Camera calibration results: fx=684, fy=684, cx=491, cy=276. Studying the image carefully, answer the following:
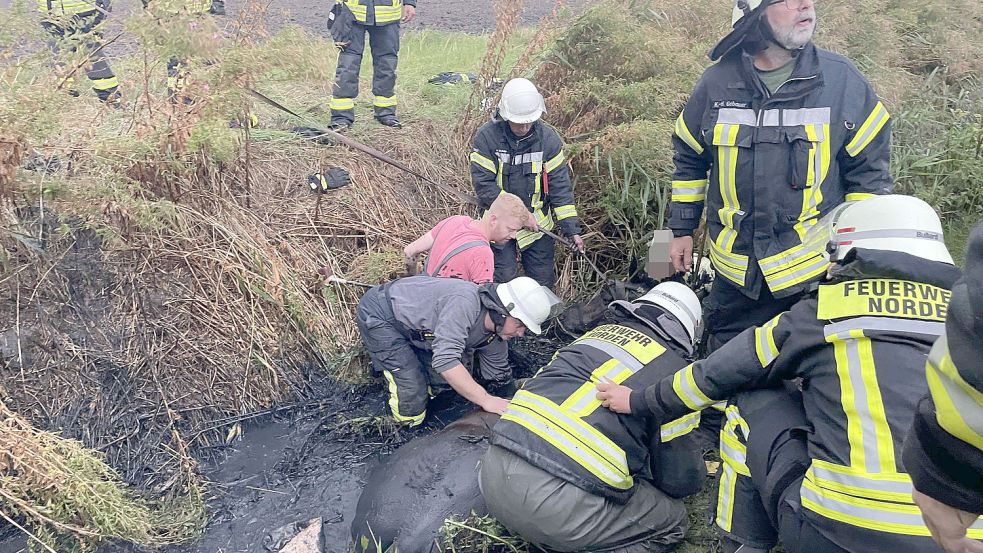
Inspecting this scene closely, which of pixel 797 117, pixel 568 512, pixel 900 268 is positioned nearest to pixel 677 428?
pixel 568 512

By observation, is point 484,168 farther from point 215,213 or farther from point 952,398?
point 952,398

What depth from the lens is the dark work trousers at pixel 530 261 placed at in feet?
15.4

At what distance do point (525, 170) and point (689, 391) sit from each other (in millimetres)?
2426

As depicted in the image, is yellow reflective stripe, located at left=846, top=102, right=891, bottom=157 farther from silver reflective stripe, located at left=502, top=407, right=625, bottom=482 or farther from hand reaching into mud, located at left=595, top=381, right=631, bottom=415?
silver reflective stripe, located at left=502, top=407, right=625, bottom=482

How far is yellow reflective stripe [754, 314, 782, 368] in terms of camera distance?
2.25 meters

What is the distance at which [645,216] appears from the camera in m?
4.62

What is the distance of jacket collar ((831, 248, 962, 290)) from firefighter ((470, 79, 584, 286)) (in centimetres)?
254

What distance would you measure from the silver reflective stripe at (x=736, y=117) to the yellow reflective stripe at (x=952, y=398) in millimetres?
2065

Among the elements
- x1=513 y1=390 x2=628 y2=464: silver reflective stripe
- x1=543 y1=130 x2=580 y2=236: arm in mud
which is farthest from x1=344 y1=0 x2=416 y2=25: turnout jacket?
x1=513 y1=390 x2=628 y2=464: silver reflective stripe

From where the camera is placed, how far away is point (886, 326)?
1.96m

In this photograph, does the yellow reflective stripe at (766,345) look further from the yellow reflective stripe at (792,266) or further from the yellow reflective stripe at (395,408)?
the yellow reflective stripe at (395,408)

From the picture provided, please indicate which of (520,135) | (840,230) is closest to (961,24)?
(520,135)

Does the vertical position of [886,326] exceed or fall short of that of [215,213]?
it exceeds it

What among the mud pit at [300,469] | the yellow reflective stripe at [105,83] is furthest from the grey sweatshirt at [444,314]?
the yellow reflective stripe at [105,83]
